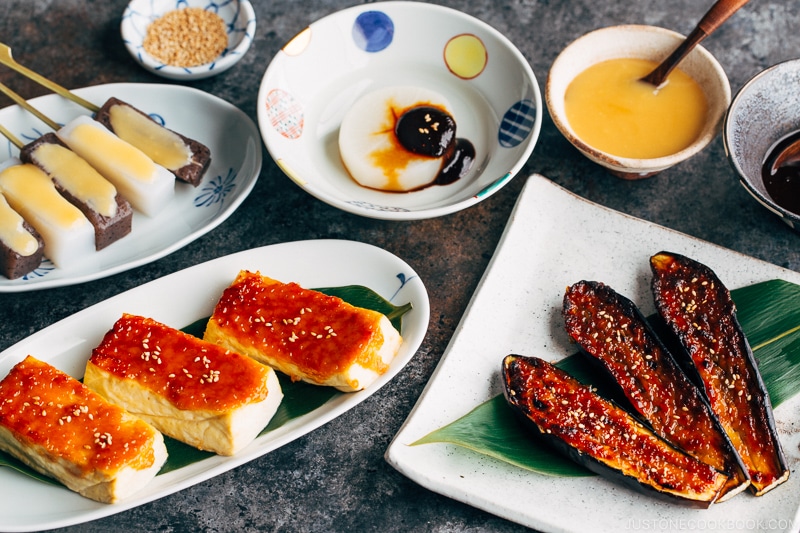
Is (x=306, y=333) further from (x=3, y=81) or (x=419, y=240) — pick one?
(x=3, y=81)

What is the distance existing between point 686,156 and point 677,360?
755 mm

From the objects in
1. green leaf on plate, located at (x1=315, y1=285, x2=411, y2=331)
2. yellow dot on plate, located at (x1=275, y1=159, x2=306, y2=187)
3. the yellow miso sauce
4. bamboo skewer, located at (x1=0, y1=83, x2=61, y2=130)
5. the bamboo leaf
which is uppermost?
the yellow miso sauce

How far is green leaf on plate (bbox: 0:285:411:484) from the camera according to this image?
7.66ft

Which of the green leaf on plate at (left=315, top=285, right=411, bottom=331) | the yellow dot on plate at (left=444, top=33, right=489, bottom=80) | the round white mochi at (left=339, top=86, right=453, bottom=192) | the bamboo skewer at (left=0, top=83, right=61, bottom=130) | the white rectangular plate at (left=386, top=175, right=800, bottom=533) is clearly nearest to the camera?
the white rectangular plate at (left=386, top=175, right=800, bottom=533)

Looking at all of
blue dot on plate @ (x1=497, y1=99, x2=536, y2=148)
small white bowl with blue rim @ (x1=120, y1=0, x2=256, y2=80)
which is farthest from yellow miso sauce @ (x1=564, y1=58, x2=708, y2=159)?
small white bowl with blue rim @ (x1=120, y1=0, x2=256, y2=80)

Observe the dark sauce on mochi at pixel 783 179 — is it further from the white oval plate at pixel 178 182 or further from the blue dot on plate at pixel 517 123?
the white oval plate at pixel 178 182

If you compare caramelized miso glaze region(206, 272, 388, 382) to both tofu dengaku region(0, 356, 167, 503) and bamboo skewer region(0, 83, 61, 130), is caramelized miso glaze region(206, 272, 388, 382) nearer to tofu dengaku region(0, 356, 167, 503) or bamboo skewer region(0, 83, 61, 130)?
tofu dengaku region(0, 356, 167, 503)

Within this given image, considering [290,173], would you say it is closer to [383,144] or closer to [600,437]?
[383,144]

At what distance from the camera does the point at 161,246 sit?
284 centimetres

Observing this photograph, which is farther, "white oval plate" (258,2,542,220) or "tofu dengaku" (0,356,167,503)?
"white oval plate" (258,2,542,220)

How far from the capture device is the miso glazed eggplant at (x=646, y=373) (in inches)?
91.3

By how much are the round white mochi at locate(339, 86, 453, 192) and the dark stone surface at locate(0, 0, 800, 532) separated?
18 cm

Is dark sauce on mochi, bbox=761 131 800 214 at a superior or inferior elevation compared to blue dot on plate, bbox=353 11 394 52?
inferior

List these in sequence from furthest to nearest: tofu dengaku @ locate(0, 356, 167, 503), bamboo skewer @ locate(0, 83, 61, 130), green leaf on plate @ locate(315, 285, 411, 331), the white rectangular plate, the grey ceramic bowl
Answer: bamboo skewer @ locate(0, 83, 61, 130) → the grey ceramic bowl → green leaf on plate @ locate(315, 285, 411, 331) → the white rectangular plate → tofu dengaku @ locate(0, 356, 167, 503)
